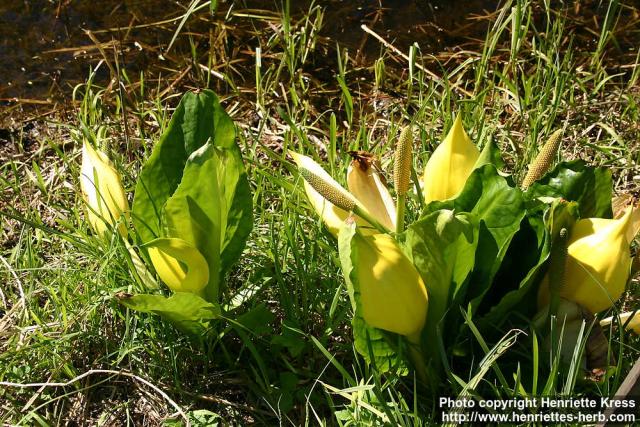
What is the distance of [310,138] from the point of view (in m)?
2.19

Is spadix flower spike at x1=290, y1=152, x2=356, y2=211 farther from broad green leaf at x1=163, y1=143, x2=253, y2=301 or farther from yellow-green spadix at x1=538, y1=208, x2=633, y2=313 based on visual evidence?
yellow-green spadix at x1=538, y1=208, x2=633, y2=313

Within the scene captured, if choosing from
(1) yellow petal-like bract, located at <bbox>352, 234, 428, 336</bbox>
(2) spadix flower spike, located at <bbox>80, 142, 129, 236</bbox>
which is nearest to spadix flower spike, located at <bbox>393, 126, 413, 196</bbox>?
(1) yellow petal-like bract, located at <bbox>352, 234, 428, 336</bbox>

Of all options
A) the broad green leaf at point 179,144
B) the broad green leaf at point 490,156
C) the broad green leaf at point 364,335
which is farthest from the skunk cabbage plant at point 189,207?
the broad green leaf at point 490,156

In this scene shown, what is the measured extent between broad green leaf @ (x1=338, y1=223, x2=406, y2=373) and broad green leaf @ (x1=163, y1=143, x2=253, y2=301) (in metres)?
0.23

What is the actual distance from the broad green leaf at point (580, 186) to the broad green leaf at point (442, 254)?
0.63ft

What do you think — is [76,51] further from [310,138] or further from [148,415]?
[148,415]

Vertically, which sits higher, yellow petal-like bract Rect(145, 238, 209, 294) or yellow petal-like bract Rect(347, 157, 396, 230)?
yellow petal-like bract Rect(347, 157, 396, 230)

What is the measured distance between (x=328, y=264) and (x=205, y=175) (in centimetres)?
42

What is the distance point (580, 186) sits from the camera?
1.36 metres

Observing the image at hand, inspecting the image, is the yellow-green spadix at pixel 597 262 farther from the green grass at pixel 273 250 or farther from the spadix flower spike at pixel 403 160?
the spadix flower spike at pixel 403 160

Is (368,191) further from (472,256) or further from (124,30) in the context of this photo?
(124,30)

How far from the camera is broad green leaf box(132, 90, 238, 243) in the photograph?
4.73 ft

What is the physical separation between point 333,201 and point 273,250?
1.00 feet

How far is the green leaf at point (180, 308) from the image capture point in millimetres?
1289
